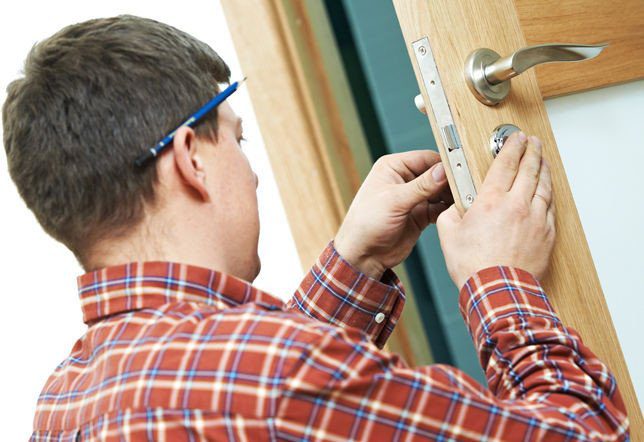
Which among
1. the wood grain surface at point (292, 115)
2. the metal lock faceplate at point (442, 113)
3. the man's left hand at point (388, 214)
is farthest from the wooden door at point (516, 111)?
the wood grain surface at point (292, 115)

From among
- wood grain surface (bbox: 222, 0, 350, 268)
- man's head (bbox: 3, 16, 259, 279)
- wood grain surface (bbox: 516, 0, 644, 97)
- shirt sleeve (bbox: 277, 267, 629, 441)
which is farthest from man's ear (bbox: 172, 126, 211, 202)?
wood grain surface (bbox: 222, 0, 350, 268)

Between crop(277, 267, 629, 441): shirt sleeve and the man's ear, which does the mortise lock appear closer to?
crop(277, 267, 629, 441): shirt sleeve

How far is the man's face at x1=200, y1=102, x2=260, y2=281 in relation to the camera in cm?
73

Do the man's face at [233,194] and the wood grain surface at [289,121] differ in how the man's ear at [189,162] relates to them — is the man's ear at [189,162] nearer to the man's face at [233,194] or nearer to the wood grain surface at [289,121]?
the man's face at [233,194]

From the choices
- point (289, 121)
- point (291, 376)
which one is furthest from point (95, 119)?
point (289, 121)

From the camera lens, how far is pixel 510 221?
690 millimetres

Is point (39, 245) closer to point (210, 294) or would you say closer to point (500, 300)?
point (210, 294)

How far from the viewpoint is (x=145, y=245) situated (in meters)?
0.70

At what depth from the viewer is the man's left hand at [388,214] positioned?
0.86 metres

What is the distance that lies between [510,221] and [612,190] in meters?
0.20

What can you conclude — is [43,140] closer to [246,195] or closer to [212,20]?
[246,195]

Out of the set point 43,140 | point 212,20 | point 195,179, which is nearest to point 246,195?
point 195,179

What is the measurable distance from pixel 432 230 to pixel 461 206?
818mm

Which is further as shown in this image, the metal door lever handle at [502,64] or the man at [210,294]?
the metal door lever handle at [502,64]
